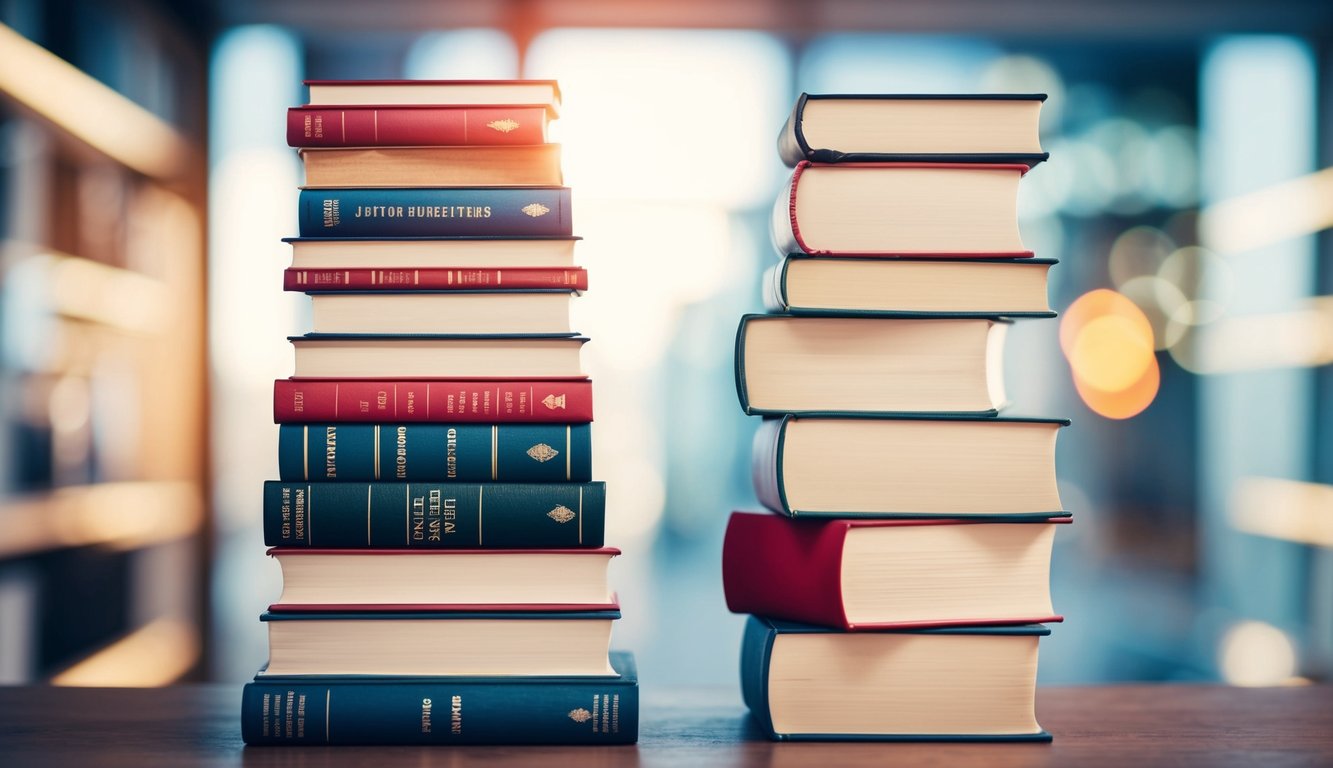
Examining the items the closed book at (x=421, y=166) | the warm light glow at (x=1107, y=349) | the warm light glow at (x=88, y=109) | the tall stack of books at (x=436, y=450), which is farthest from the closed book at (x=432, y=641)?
the warm light glow at (x=1107, y=349)

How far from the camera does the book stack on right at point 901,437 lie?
2.52 ft

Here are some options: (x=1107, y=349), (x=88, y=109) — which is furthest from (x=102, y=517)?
(x=1107, y=349)

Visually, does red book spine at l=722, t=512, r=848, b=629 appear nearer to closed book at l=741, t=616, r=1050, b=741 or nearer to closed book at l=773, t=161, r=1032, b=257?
closed book at l=741, t=616, r=1050, b=741

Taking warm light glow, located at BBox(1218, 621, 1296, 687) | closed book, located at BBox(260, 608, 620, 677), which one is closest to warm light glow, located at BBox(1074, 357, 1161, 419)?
warm light glow, located at BBox(1218, 621, 1296, 687)

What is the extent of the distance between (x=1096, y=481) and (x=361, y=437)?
3.10 metres

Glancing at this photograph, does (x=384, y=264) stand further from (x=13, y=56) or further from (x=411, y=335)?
(x=13, y=56)

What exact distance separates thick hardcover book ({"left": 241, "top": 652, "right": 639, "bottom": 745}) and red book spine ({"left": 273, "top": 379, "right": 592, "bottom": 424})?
0.63 ft

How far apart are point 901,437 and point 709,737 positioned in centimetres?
27

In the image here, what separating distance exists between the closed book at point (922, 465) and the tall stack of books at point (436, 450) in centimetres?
17

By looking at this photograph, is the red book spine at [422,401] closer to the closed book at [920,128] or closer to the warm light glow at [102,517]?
the closed book at [920,128]

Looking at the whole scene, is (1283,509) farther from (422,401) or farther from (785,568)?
(422,401)

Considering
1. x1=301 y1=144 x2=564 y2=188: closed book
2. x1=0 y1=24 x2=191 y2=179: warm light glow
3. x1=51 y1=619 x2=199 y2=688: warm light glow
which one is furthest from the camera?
x1=51 y1=619 x2=199 y2=688: warm light glow

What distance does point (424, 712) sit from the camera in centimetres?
74

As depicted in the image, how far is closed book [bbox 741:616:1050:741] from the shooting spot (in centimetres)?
77
